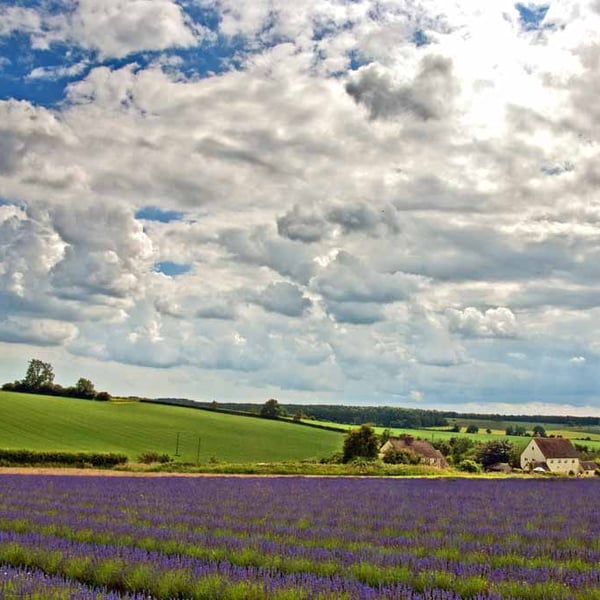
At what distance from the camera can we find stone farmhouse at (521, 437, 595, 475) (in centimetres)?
8162

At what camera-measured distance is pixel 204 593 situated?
24.0 ft

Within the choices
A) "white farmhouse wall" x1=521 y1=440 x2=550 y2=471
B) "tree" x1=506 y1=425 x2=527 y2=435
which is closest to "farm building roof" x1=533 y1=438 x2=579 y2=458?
"white farmhouse wall" x1=521 y1=440 x2=550 y2=471

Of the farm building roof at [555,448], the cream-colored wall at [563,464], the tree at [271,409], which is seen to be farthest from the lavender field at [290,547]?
the tree at [271,409]

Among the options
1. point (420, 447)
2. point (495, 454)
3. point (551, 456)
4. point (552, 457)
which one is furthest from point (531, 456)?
point (420, 447)

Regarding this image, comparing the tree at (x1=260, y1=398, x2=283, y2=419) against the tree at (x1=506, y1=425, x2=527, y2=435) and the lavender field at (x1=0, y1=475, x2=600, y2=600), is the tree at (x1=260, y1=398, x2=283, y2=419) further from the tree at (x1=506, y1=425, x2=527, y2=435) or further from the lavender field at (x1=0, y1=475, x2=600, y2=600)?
the lavender field at (x1=0, y1=475, x2=600, y2=600)

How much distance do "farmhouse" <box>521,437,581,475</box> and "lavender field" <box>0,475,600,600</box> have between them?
65.4 metres

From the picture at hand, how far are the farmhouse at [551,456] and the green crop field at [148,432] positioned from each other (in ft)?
70.4

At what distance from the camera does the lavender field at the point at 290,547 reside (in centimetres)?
765

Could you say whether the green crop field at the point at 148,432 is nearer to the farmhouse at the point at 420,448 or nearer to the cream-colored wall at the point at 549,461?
the farmhouse at the point at 420,448

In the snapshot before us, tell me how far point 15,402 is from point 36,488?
189 feet

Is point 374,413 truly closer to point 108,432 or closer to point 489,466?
point 489,466

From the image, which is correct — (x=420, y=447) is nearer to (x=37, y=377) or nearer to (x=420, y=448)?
(x=420, y=448)

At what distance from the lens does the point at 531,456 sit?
282 feet

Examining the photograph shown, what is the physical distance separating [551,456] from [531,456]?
134 inches
